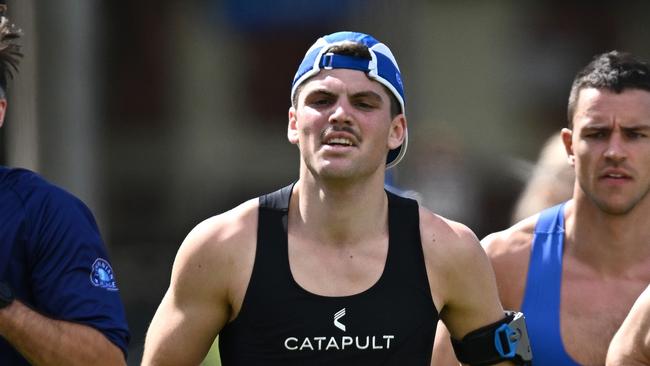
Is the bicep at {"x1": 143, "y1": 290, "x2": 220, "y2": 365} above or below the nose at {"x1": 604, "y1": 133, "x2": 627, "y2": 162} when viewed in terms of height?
below

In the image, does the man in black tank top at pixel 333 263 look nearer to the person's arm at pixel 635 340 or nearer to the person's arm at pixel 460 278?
→ the person's arm at pixel 460 278

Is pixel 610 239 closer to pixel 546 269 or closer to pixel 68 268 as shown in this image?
pixel 546 269

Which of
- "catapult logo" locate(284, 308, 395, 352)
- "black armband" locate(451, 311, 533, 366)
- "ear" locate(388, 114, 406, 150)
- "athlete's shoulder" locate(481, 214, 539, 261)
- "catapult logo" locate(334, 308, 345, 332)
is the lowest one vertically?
"black armband" locate(451, 311, 533, 366)

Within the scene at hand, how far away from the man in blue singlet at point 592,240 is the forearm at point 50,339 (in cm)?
164

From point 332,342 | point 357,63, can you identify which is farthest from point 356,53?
point 332,342

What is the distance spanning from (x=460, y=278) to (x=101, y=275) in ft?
3.75

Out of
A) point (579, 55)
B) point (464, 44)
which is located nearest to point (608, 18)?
point (579, 55)

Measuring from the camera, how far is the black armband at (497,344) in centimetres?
463

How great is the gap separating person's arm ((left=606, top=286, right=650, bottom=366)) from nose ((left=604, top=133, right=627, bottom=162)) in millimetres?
620

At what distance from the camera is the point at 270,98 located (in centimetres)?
928

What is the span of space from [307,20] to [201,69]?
2.67 feet

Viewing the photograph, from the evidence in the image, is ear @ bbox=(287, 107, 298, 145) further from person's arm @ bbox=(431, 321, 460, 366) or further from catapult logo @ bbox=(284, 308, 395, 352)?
person's arm @ bbox=(431, 321, 460, 366)

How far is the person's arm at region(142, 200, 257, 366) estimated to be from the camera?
4.45 metres

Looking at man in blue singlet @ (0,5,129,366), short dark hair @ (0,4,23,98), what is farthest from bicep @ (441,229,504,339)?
short dark hair @ (0,4,23,98)
